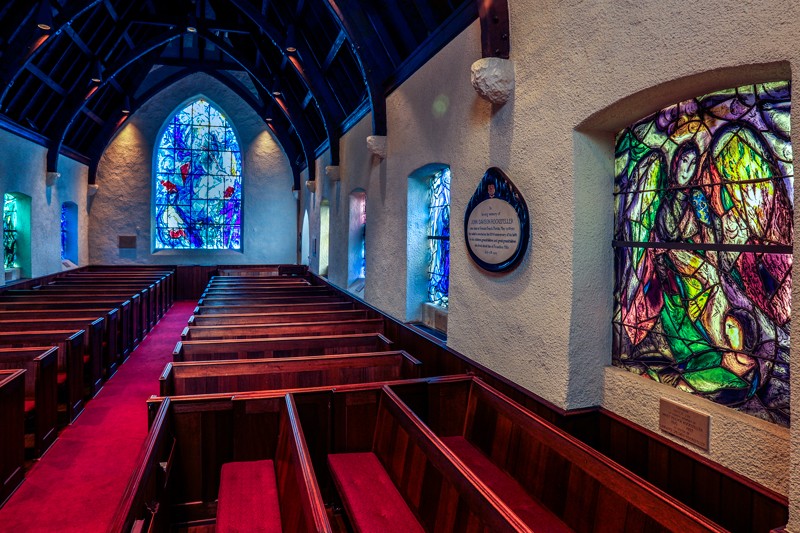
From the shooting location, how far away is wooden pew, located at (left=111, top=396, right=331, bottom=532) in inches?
81.7

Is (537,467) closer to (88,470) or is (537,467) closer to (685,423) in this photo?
(685,423)

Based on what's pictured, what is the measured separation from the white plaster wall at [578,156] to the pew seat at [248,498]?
1.44 m

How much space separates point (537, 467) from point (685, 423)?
639 millimetres

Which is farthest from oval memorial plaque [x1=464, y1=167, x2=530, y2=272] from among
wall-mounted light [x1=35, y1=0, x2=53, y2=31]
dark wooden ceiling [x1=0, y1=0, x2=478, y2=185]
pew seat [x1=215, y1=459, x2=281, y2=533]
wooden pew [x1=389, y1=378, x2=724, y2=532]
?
wall-mounted light [x1=35, y1=0, x2=53, y2=31]

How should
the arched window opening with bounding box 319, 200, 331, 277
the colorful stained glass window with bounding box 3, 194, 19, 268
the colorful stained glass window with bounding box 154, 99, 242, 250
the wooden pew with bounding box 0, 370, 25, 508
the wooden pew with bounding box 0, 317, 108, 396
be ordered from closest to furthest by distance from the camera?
the wooden pew with bounding box 0, 370, 25, 508 → the wooden pew with bounding box 0, 317, 108, 396 → the colorful stained glass window with bounding box 3, 194, 19, 268 → the arched window opening with bounding box 319, 200, 331, 277 → the colorful stained glass window with bounding box 154, 99, 242, 250

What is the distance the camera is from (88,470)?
382 centimetres

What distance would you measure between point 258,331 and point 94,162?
974 centimetres

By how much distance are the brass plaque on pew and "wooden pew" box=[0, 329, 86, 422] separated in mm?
4592

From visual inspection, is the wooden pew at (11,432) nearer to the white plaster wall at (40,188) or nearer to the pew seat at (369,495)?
the pew seat at (369,495)

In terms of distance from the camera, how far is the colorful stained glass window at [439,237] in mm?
4766

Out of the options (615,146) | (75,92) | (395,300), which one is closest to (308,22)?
(395,300)

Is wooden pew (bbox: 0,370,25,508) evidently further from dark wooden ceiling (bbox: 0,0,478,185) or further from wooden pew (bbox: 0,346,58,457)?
dark wooden ceiling (bbox: 0,0,478,185)

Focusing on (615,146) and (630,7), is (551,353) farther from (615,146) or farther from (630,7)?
(630,7)

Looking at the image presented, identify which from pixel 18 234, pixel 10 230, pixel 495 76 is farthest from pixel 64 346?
pixel 18 234
